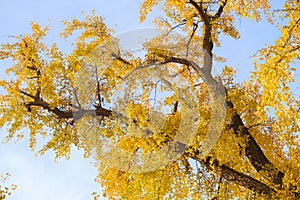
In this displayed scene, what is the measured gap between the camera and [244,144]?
11.4 m

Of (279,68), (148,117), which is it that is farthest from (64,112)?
(279,68)

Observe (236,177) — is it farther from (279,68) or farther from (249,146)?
(279,68)

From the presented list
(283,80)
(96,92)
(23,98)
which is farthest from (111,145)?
(283,80)

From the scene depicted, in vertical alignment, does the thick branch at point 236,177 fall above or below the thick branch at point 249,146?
below

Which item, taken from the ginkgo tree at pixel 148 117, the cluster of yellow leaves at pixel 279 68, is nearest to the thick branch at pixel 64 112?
the ginkgo tree at pixel 148 117

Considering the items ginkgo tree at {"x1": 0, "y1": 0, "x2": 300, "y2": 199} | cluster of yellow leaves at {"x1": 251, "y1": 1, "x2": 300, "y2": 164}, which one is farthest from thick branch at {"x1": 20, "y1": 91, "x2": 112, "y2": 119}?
cluster of yellow leaves at {"x1": 251, "y1": 1, "x2": 300, "y2": 164}

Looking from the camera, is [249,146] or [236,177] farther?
[249,146]

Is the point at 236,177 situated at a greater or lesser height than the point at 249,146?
lesser

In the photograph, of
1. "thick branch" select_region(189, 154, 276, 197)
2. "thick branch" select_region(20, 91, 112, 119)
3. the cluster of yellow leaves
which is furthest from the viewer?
"thick branch" select_region(20, 91, 112, 119)

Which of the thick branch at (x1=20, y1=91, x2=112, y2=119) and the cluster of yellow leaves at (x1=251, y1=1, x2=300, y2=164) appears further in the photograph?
the thick branch at (x1=20, y1=91, x2=112, y2=119)

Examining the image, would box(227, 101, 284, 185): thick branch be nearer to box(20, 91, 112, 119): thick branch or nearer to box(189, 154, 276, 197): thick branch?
box(189, 154, 276, 197): thick branch

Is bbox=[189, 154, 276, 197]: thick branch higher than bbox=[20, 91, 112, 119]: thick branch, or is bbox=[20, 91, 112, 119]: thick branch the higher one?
bbox=[20, 91, 112, 119]: thick branch

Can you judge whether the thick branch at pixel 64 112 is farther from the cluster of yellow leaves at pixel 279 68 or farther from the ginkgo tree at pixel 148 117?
the cluster of yellow leaves at pixel 279 68

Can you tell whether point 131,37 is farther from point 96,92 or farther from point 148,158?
point 148,158
